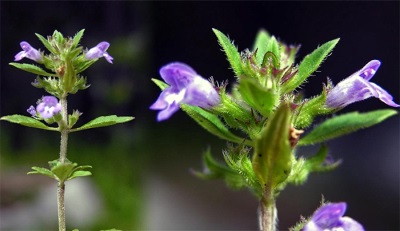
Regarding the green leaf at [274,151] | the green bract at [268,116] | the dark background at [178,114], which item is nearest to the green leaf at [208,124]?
the green bract at [268,116]

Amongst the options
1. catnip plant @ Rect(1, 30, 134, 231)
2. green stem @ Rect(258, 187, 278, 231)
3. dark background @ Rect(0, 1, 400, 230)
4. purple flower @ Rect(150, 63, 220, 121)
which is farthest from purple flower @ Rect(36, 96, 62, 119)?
dark background @ Rect(0, 1, 400, 230)

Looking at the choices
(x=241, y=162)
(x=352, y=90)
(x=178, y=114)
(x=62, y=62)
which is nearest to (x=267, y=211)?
(x=241, y=162)

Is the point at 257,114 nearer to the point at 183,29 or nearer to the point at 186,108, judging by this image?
the point at 186,108

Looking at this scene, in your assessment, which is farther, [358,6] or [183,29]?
[183,29]

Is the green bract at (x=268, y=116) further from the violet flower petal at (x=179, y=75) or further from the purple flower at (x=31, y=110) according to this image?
the purple flower at (x=31, y=110)

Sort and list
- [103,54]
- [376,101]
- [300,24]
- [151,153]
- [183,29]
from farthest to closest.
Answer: [151,153] → [183,29] → [300,24] → [376,101] → [103,54]

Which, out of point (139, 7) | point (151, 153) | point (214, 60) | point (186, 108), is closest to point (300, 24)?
point (214, 60)
